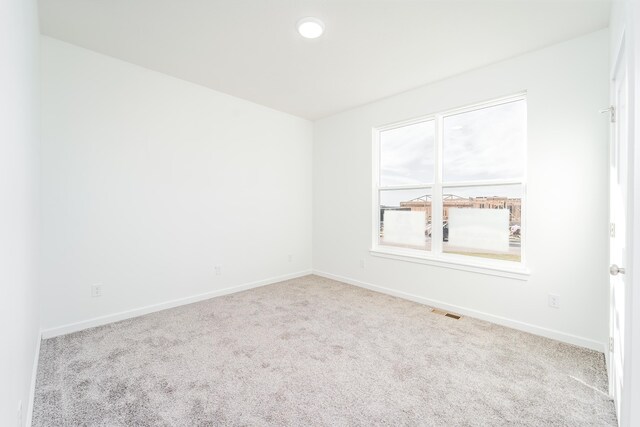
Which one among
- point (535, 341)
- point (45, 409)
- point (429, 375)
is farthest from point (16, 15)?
point (535, 341)

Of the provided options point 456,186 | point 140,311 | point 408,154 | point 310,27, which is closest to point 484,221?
point 456,186

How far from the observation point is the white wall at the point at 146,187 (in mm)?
2594

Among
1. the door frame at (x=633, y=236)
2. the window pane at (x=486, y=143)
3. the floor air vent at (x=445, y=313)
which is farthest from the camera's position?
the floor air vent at (x=445, y=313)

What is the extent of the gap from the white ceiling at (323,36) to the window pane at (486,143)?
0.54 m

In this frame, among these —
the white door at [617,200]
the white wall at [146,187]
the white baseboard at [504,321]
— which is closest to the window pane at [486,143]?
the white door at [617,200]

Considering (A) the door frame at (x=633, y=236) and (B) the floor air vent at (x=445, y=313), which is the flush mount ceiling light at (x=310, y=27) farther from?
(B) the floor air vent at (x=445, y=313)

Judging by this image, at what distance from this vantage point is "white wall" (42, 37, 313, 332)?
102 inches

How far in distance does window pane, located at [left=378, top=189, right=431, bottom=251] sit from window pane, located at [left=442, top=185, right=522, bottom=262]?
0.26 m

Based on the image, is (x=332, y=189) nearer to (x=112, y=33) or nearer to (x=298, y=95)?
(x=298, y=95)

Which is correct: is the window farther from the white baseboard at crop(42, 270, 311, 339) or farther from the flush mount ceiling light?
the white baseboard at crop(42, 270, 311, 339)

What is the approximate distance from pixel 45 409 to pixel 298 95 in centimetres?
372

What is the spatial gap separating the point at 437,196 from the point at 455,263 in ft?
2.70

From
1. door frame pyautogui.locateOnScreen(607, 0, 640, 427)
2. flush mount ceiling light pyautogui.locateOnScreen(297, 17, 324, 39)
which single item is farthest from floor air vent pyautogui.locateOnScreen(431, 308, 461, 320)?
flush mount ceiling light pyautogui.locateOnScreen(297, 17, 324, 39)

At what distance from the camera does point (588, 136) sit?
2.41 meters
